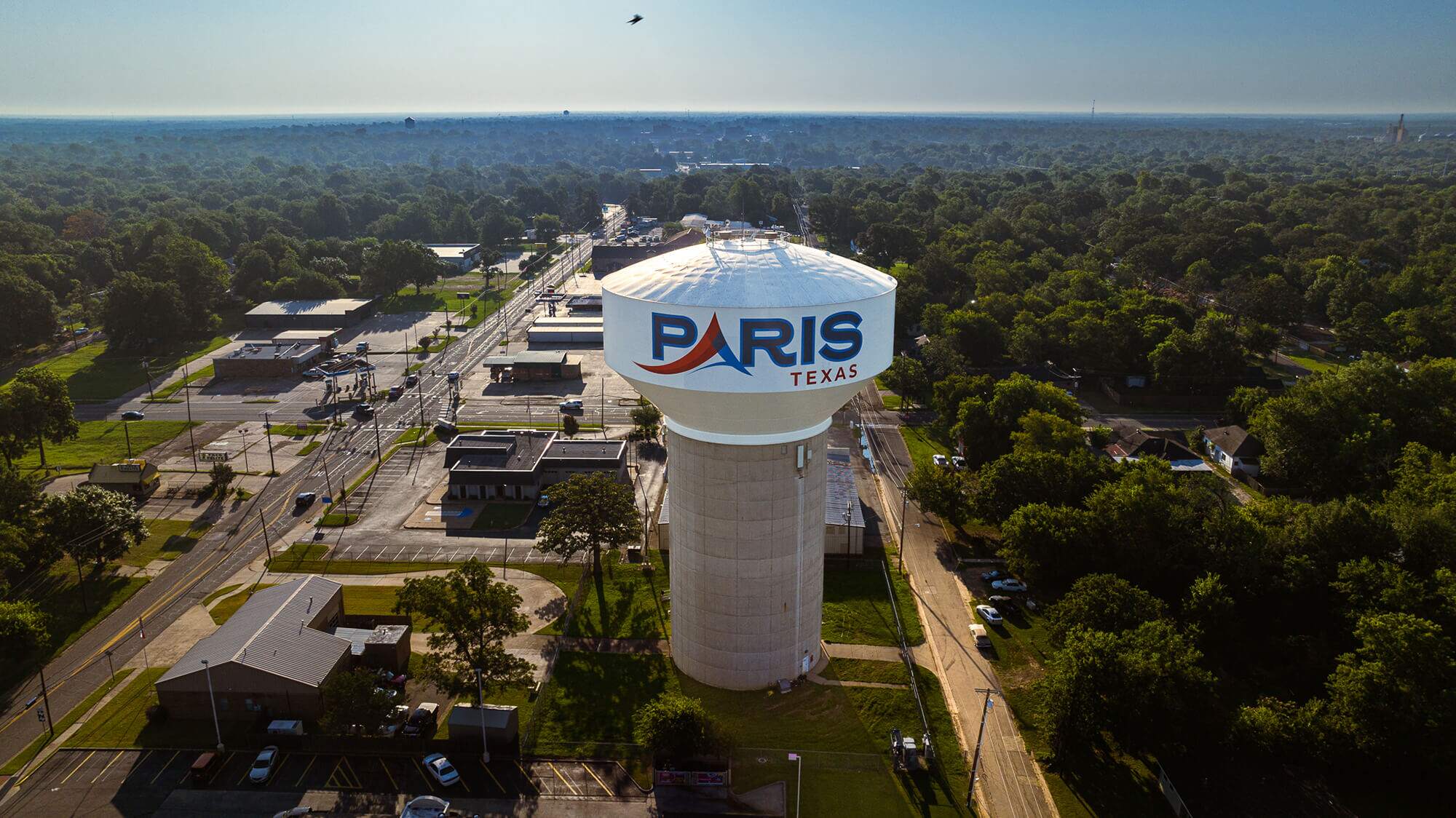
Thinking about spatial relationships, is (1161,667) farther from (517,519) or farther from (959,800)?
(517,519)

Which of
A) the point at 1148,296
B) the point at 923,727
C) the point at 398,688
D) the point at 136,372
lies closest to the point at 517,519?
the point at 398,688

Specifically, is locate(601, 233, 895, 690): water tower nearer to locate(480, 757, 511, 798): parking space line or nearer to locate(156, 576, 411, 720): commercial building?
locate(480, 757, 511, 798): parking space line

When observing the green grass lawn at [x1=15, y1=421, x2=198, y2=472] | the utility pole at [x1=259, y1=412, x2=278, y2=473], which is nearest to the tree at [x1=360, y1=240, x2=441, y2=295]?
the utility pole at [x1=259, y1=412, x2=278, y2=473]

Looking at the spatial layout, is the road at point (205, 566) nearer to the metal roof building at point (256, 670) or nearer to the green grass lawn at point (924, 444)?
the metal roof building at point (256, 670)

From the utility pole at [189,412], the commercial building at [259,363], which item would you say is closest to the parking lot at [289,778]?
the utility pole at [189,412]

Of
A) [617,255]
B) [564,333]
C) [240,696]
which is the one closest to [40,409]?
[240,696]

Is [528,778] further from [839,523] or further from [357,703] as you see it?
[839,523]
